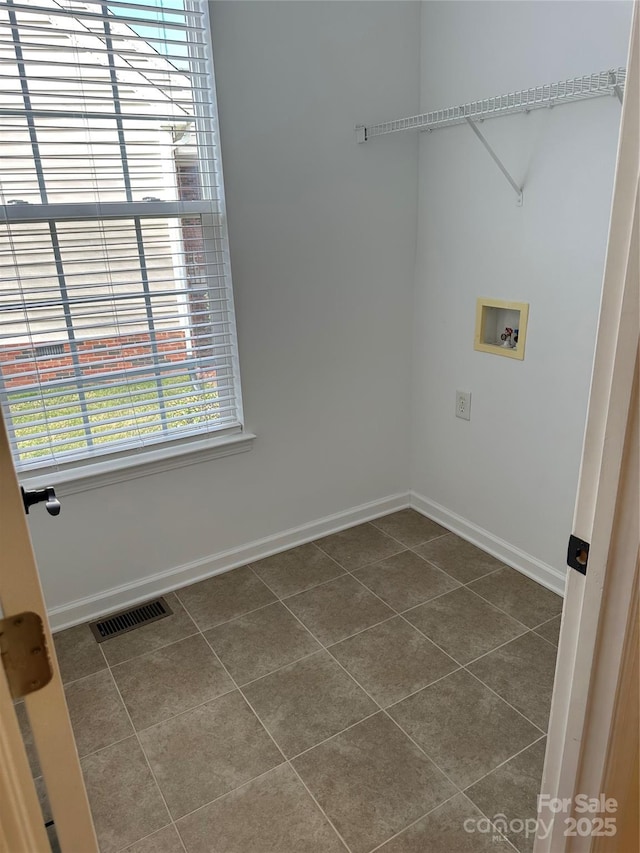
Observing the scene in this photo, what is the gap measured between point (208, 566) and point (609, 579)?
196cm

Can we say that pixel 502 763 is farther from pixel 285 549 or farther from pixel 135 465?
pixel 135 465

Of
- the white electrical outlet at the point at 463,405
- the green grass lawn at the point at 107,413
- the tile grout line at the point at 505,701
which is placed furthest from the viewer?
the white electrical outlet at the point at 463,405

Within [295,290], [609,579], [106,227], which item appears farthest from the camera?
[295,290]

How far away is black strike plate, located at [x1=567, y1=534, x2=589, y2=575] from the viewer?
102 centimetres

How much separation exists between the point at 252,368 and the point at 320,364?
329 mm

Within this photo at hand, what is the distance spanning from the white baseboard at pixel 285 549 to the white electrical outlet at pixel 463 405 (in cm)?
50

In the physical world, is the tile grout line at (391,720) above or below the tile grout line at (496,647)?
below

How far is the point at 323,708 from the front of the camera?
195cm

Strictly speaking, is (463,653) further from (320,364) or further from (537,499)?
(320,364)

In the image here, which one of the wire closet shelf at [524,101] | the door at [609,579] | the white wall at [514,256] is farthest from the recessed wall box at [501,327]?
the door at [609,579]

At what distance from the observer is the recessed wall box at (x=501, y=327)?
2.39 m

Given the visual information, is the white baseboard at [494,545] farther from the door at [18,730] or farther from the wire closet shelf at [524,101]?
the door at [18,730]

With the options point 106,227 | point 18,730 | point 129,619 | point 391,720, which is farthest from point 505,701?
point 106,227

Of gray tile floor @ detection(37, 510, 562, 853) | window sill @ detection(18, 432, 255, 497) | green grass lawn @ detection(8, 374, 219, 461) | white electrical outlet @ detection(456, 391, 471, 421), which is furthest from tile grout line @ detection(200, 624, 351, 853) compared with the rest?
white electrical outlet @ detection(456, 391, 471, 421)
